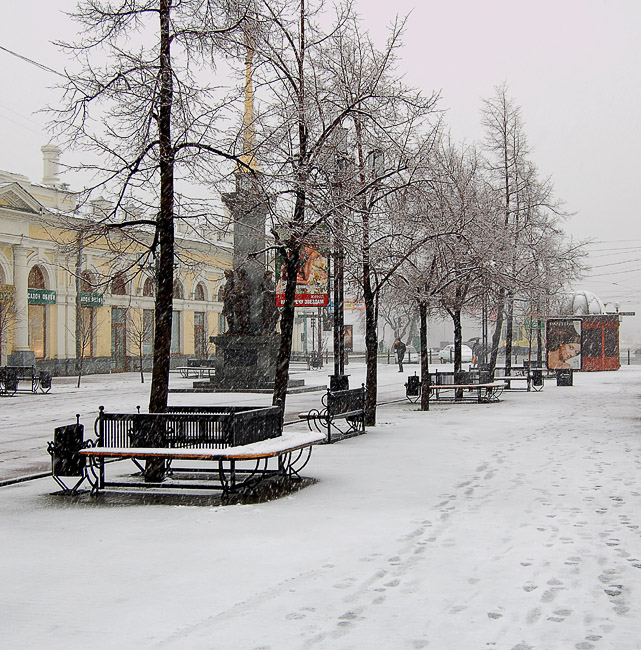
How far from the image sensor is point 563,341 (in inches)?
1930

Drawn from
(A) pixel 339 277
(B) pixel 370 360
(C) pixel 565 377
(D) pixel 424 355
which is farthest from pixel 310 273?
(C) pixel 565 377

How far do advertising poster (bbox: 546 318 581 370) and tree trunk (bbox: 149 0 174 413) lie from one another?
39.0 metres

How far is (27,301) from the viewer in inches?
1852

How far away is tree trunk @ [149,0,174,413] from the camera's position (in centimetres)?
1143

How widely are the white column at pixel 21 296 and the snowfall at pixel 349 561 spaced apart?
35.1 meters

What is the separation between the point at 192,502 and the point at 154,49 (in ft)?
19.9

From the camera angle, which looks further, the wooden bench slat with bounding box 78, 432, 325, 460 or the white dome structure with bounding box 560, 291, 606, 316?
the white dome structure with bounding box 560, 291, 606, 316

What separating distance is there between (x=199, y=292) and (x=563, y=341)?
89.6 ft

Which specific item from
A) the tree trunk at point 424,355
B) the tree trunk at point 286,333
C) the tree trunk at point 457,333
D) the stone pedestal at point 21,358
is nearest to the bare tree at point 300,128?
the tree trunk at point 286,333

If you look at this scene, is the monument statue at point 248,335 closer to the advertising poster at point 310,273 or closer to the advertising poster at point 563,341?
the advertising poster at point 310,273

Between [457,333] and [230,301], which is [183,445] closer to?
[457,333]

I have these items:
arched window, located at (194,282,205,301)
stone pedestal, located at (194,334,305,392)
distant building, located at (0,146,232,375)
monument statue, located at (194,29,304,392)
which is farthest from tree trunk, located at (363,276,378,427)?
arched window, located at (194,282,205,301)

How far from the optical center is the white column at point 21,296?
46312 mm

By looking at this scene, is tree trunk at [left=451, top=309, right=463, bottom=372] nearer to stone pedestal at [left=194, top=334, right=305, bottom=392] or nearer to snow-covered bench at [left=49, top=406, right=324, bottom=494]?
stone pedestal at [left=194, top=334, right=305, bottom=392]
